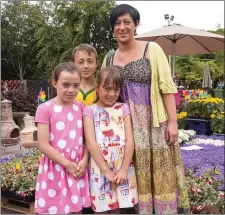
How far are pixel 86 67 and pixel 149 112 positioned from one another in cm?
51

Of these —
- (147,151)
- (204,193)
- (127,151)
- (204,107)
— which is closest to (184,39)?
(204,107)

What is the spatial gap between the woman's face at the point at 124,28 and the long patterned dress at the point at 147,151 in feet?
0.47

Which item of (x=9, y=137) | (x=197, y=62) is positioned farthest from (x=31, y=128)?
(x=197, y=62)

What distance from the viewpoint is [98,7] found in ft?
43.6

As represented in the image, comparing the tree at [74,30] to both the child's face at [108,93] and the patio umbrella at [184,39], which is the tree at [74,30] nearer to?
the patio umbrella at [184,39]

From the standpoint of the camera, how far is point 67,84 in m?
1.96

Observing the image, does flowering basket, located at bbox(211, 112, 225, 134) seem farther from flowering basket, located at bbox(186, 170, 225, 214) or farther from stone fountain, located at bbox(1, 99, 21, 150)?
stone fountain, located at bbox(1, 99, 21, 150)

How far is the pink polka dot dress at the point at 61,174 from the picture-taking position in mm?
1955

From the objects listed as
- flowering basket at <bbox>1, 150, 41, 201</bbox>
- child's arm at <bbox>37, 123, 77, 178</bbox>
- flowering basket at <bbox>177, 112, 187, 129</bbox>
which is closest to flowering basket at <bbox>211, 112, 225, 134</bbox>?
flowering basket at <bbox>177, 112, 187, 129</bbox>

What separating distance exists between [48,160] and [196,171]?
2.14 metres

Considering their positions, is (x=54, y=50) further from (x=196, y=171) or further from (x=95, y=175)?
(x=95, y=175)

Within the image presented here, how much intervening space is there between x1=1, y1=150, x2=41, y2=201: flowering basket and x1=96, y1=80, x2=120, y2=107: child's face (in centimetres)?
157

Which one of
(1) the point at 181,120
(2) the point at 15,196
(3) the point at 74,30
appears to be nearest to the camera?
(2) the point at 15,196

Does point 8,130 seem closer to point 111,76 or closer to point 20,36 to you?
point 111,76
